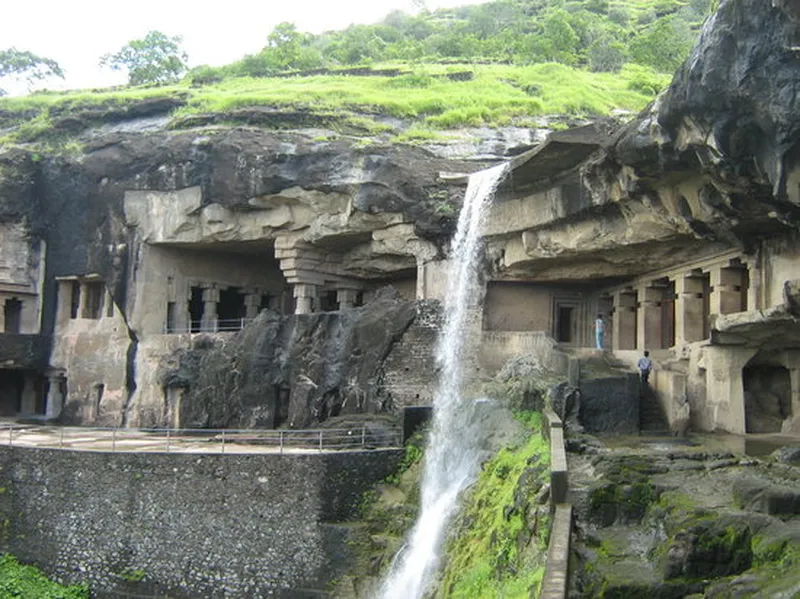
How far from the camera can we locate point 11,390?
93.6 ft

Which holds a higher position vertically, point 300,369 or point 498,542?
point 300,369

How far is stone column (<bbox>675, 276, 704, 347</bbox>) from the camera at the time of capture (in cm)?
1791

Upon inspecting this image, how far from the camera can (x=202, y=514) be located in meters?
16.4

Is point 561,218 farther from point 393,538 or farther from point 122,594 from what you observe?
point 122,594

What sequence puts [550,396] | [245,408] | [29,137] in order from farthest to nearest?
1. [29,137]
2. [245,408]
3. [550,396]

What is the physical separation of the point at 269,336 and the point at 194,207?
5.10 meters

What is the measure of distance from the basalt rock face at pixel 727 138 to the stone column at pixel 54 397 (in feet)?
60.6

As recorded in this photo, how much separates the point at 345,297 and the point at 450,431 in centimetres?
957

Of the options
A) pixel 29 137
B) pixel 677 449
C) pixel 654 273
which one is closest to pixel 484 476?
pixel 677 449

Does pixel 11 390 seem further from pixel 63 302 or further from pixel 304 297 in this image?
pixel 304 297

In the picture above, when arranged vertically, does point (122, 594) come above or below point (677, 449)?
below

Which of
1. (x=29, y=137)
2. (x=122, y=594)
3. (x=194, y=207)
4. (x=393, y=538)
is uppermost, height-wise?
(x=29, y=137)

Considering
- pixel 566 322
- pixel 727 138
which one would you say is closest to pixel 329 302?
pixel 566 322

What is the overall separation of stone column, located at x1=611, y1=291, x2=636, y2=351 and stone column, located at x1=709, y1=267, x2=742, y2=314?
4.70m
